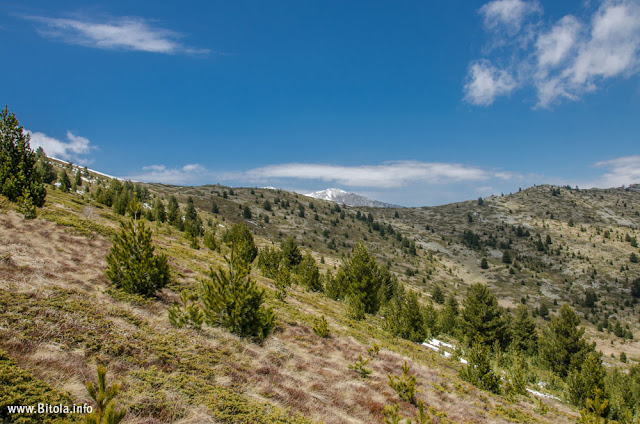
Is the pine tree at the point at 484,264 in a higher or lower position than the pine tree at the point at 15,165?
lower

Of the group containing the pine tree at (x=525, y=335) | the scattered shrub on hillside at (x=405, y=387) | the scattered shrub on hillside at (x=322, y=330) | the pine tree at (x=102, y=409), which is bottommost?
the pine tree at (x=525, y=335)

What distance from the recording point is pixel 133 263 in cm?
1409

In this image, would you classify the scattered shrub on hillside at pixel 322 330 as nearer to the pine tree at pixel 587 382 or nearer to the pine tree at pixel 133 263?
the pine tree at pixel 133 263

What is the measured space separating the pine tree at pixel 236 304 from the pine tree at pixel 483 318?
3601 cm

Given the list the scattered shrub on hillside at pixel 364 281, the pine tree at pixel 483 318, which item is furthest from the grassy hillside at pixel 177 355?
the scattered shrub on hillside at pixel 364 281

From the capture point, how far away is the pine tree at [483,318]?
39188mm

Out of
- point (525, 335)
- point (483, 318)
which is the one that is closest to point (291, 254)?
point (483, 318)

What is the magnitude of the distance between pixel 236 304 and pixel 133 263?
5.49 m

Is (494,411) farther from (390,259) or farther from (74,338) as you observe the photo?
(390,259)

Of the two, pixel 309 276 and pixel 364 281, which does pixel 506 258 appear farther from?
pixel 364 281

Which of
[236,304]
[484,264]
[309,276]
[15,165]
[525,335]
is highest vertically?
[15,165]

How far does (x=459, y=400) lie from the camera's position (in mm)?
13633

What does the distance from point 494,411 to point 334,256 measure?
119m

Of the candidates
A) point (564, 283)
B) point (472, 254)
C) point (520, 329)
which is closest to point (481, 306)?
point (520, 329)
